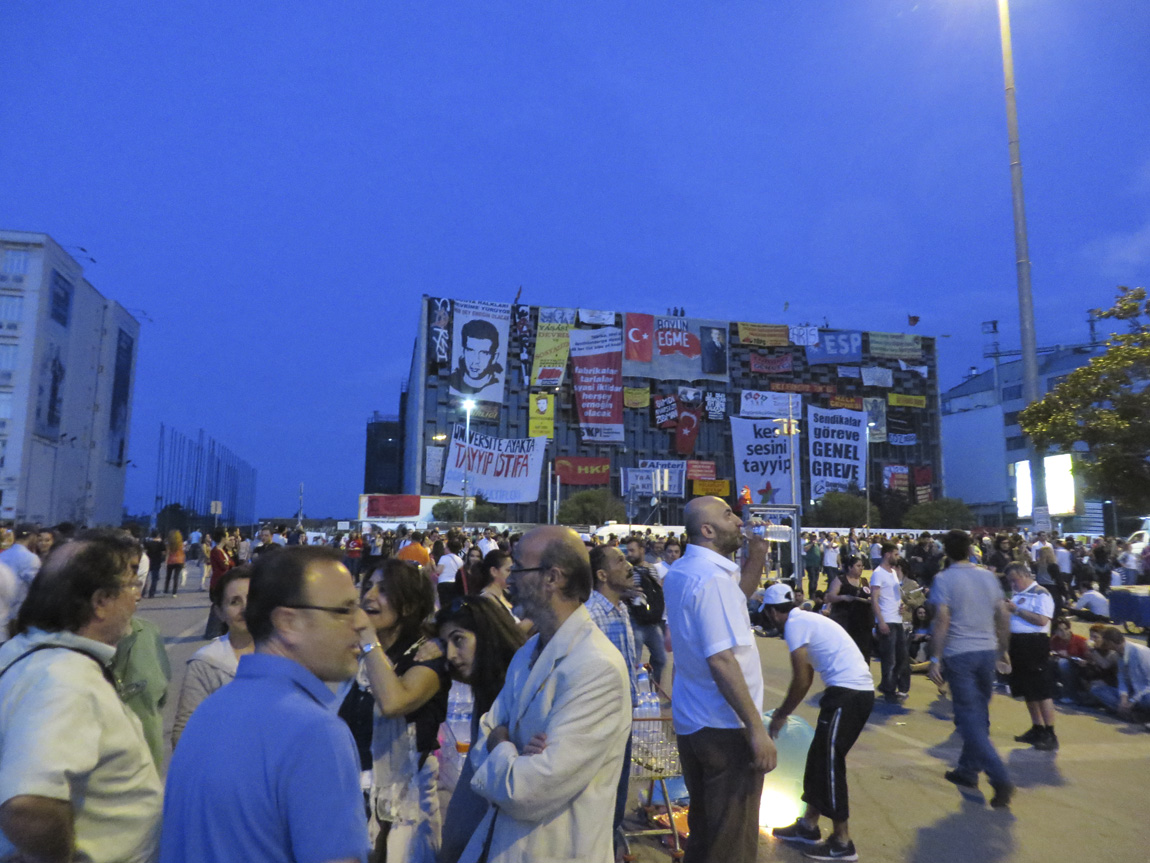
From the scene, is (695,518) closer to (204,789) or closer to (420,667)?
(420,667)

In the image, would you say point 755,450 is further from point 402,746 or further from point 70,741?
point 70,741

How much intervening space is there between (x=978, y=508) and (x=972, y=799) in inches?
2968

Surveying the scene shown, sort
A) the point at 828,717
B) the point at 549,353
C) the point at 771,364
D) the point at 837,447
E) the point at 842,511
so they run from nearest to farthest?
the point at 828,717 → the point at 842,511 → the point at 549,353 → the point at 837,447 → the point at 771,364

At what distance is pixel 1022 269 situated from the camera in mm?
10203

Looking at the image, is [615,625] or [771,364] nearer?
[615,625]

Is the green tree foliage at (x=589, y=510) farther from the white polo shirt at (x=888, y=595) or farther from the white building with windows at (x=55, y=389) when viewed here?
the white polo shirt at (x=888, y=595)

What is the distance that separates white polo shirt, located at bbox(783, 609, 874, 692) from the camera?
4861 mm

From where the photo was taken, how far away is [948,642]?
5840 millimetres

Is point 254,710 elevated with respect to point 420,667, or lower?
elevated

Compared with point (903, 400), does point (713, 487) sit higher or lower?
lower

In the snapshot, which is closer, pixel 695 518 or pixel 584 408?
pixel 695 518

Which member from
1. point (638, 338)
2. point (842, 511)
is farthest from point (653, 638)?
point (638, 338)

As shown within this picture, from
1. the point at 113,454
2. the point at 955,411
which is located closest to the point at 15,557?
the point at 113,454

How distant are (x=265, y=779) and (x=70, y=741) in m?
0.73
